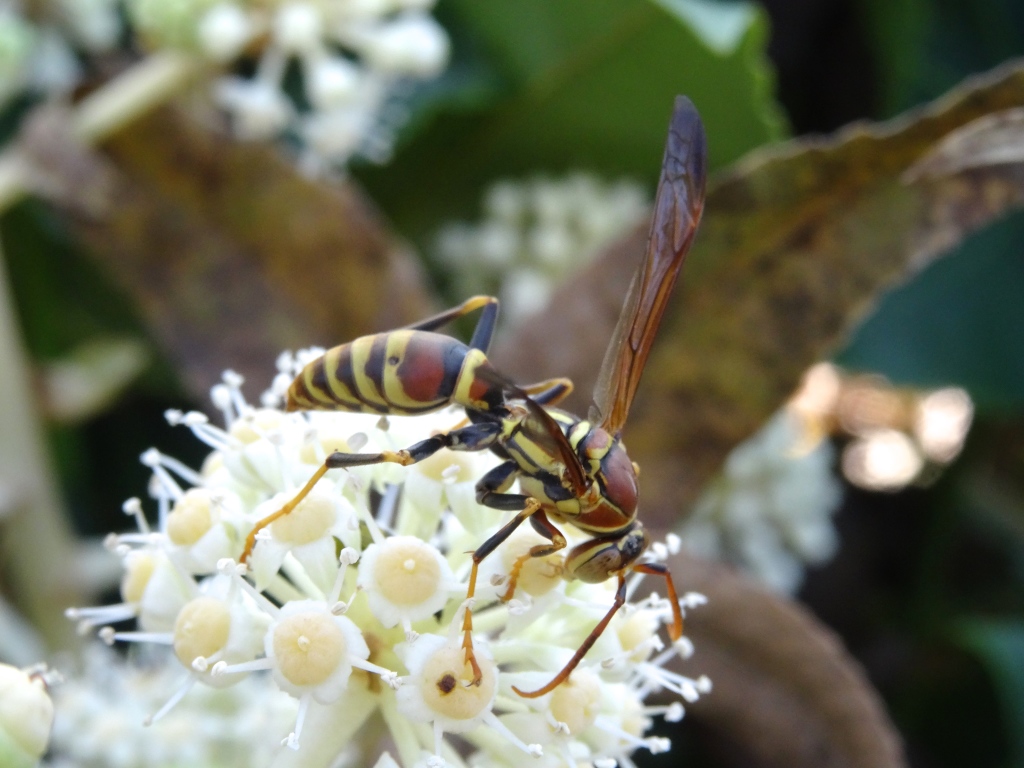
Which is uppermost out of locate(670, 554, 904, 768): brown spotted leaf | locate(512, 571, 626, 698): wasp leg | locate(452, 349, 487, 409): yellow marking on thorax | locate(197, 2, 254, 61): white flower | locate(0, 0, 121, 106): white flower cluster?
locate(0, 0, 121, 106): white flower cluster

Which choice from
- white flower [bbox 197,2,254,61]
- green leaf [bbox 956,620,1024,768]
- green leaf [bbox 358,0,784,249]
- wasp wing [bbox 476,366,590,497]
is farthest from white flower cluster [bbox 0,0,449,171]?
green leaf [bbox 956,620,1024,768]

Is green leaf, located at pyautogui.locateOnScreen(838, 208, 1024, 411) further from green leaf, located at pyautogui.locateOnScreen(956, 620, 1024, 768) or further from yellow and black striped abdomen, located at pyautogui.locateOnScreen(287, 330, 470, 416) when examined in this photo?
yellow and black striped abdomen, located at pyautogui.locateOnScreen(287, 330, 470, 416)

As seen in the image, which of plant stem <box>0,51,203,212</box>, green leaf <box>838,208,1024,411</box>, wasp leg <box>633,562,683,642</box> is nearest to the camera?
wasp leg <box>633,562,683,642</box>

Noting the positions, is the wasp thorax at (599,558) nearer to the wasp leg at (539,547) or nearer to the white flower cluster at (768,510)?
the wasp leg at (539,547)

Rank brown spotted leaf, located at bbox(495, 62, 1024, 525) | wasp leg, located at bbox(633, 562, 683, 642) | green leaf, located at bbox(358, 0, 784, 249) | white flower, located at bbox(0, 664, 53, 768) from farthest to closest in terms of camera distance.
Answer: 1. green leaf, located at bbox(358, 0, 784, 249)
2. brown spotted leaf, located at bbox(495, 62, 1024, 525)
3. wasp leg, located at bbox(633, 562, 683, 642)
4. white flower, located at bbox(0, 664, 53, 768)

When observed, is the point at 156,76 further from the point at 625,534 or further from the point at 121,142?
the point at 625,534

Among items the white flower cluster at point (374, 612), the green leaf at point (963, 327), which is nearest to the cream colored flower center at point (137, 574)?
the white flower cluster at point (374, 612)
